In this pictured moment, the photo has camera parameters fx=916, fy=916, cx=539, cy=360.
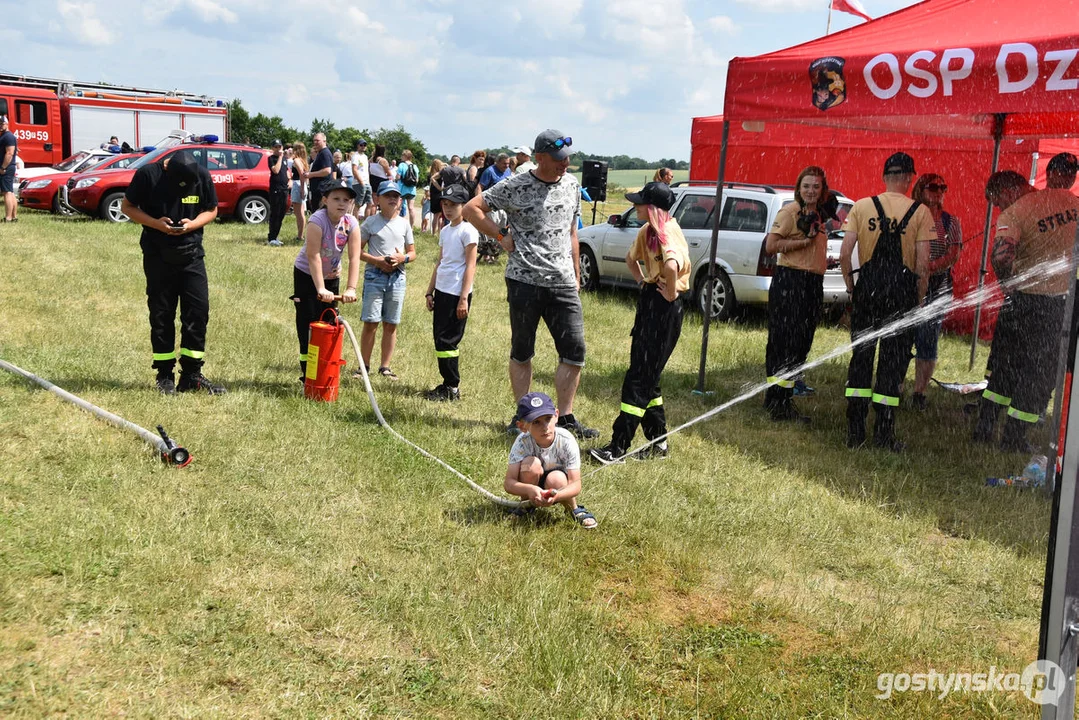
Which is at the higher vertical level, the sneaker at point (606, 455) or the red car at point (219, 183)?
the red car at point (219, 183)

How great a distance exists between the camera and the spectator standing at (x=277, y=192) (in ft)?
55.8

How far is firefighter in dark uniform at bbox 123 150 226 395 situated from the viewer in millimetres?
6840

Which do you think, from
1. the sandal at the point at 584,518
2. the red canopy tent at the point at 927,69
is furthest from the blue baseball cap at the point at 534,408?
the red canopy tent at the point at 927,69

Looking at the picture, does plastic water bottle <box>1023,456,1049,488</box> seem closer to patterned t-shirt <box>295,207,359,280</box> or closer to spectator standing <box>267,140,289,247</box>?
patterned t-shirt <box>295,207,359,280</box>

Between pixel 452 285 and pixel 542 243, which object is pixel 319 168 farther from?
pixel 542 243

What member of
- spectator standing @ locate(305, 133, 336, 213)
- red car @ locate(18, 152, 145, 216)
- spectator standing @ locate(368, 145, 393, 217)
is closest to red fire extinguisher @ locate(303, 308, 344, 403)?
spectator standing @ locate(305, 133, 336, 213)

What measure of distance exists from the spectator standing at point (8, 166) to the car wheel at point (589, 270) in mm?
10369

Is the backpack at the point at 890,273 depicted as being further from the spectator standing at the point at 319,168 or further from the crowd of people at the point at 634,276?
the spectator standing at the point at 319,168

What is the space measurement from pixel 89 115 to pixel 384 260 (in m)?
25.1

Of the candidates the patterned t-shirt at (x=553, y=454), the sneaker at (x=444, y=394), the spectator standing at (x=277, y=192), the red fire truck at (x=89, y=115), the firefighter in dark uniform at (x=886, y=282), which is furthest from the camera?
the red fire truck at (x=89, y=115)

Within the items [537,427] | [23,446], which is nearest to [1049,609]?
[537,427]

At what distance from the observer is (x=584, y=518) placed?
504cm

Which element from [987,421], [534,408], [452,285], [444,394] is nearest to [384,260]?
[452,285]

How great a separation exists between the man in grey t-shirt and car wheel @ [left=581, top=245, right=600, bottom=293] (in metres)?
7.83
